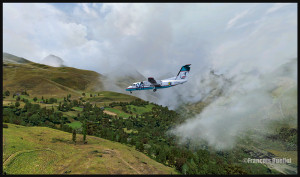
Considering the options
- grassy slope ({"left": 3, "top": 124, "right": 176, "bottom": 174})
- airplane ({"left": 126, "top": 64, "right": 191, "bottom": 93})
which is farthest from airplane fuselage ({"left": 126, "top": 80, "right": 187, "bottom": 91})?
grassy slope ({"left": 3, "top": 124, "right": 176, "bottom": 174})

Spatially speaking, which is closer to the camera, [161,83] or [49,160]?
[161,83]

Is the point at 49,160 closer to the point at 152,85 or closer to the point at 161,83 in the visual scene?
the point at 152,85

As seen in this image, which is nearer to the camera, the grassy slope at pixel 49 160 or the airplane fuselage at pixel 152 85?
the grassy slope at pixel 49 160

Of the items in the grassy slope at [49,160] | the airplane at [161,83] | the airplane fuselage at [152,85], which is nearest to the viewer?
the grassy slope at [49,160]

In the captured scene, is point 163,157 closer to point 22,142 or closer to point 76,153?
point 76,153

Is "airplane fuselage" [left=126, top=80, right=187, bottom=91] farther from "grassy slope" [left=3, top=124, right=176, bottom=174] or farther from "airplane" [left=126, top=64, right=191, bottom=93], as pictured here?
"grassy slope" [left=3, top=124, right=176, bottom=174]

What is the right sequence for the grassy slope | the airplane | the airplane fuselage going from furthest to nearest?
the airplane fuselage < the airplane < the grassy slope

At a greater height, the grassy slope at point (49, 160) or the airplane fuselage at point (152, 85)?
the airplane fuselage at point (152, 85)

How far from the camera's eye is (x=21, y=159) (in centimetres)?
→ 5856

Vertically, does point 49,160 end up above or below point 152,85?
below

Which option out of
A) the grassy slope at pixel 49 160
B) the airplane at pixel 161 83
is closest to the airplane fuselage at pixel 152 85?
the airplane at pixel 161 83

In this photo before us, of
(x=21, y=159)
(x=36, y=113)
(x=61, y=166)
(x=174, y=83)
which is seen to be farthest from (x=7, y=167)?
(x=36, y=113)

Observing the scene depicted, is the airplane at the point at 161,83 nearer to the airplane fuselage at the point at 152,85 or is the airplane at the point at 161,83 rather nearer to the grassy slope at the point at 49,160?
the airplane fuselage at the point at 152,85

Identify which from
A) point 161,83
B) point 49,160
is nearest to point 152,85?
point 161,83
